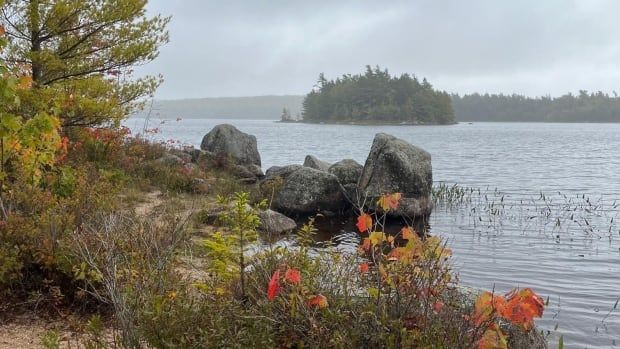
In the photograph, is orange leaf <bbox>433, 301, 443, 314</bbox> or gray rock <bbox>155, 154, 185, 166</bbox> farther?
gray rock <bbox>155, 154, 185, 166</bbox>

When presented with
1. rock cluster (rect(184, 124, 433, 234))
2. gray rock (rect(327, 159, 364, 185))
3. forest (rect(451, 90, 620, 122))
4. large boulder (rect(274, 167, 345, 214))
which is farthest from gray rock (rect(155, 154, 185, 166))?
forest (rect(451, 90, 620, 122))

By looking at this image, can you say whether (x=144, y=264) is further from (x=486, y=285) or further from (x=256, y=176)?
(x=256, y=176)

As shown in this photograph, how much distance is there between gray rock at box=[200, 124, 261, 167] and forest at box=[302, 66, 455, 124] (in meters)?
89.2

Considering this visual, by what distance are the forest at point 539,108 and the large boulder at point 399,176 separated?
14828 centimetres

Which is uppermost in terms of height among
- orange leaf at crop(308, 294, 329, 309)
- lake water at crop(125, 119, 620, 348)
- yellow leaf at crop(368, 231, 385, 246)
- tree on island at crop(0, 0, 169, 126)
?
tree on island at crop(0, 0, 169, 126)

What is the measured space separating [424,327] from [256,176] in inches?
679

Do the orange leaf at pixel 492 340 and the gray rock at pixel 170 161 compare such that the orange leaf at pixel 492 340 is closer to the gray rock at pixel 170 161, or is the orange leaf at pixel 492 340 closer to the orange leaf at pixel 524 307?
the orange leaf at pixel 524 307

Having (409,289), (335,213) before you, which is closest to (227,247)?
(409,289)

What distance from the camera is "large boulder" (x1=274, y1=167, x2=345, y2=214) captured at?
1459 cm

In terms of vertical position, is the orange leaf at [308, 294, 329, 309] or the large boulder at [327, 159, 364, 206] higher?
the orange leaf at [308, 294, 329, 309]

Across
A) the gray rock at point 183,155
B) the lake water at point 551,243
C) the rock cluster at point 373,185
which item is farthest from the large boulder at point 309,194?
the gray rock at point 183,155

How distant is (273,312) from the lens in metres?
3.68

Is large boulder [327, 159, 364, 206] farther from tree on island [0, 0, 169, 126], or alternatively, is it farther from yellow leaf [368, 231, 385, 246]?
yellow leaf [368, 231, 385, 246]

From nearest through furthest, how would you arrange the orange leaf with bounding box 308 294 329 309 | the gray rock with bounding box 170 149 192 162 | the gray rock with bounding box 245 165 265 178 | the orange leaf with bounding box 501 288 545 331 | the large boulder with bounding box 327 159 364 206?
the orange leaf with bounding box 501 288 545 331 < the orange leaf with bounding box 308 294 329 309 < the large boulder with bounding box 327 159 364 206 < the gray rock with bounding box 170 149 192 162 < the gray rock with bounding box 245 165 265 178
